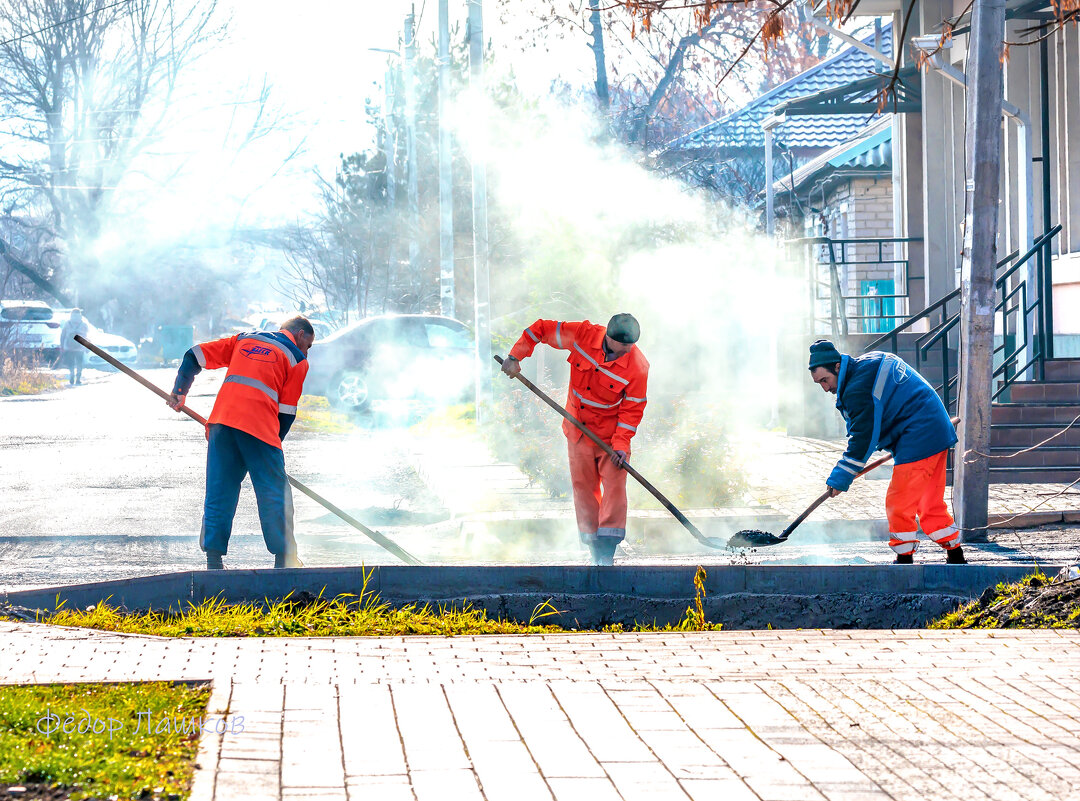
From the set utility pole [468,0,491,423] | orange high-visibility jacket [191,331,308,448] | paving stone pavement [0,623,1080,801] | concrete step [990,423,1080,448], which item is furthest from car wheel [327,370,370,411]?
paving stone pavement [0,623,1080,801]

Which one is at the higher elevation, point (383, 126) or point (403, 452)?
point (383, 126)

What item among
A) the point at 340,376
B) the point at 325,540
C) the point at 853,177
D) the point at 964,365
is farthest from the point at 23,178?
the point at 964,365

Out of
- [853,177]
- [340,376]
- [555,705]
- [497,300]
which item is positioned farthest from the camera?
[497,300]

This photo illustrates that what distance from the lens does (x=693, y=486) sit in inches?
379

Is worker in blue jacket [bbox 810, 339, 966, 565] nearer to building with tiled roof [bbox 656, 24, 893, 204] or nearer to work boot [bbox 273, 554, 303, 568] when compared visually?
work boot [bbox 273, 554, 303, 568]

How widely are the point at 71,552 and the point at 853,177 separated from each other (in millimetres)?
15702

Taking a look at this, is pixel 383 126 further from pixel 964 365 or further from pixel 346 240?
pixel 964 365

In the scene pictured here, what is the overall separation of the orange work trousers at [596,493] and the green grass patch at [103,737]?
397 cm

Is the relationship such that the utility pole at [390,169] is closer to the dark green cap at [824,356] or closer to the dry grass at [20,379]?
the dry grass at [20,379]

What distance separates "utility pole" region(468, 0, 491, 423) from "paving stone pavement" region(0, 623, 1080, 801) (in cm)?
1070

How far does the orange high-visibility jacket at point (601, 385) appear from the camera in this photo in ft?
24.4

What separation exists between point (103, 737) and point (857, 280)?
18252 millimetres

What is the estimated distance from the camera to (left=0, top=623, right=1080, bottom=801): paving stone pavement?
3.10 m

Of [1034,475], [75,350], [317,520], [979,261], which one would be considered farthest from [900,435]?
[75,350]
